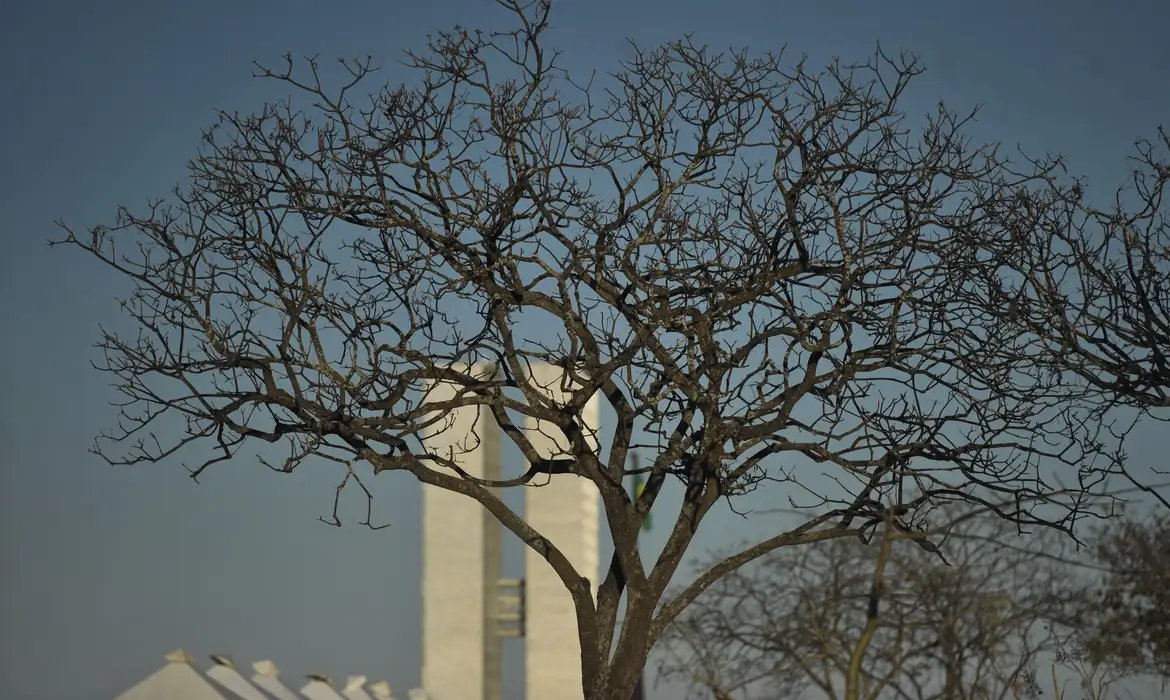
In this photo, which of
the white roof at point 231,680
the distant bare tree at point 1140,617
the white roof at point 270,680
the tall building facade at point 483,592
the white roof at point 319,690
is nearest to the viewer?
the distant bare tree at point 1140,617

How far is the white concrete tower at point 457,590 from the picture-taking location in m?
22.3

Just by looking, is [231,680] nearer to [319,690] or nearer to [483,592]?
[319,690]

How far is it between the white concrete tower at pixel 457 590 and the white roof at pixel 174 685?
3.64 m

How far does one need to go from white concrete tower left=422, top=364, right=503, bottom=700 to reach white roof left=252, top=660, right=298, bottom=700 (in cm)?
297

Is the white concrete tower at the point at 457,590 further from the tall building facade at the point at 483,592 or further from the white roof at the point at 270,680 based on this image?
the white roof at the point at 270,680

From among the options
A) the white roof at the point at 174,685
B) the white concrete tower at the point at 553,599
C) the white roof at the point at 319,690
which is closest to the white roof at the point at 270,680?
the white roof at the point at 319,690

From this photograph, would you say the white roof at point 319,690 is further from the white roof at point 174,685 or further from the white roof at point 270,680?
the white roof at point 174,685

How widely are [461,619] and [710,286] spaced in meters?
14.3

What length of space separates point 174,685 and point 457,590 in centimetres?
463

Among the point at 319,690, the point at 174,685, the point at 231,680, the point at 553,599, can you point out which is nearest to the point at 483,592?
the point at 553,599

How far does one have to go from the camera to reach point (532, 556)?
2266 cm

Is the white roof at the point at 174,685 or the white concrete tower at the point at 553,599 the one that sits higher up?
the white concrete tower at the point at 553,599

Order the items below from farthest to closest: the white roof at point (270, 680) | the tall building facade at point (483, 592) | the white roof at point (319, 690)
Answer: the white roof at point (319, 690) < the white roof at point (270, 680) < the tall building facade at point (483, 592)

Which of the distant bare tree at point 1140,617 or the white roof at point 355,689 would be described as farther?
the white roof at point 355,689
